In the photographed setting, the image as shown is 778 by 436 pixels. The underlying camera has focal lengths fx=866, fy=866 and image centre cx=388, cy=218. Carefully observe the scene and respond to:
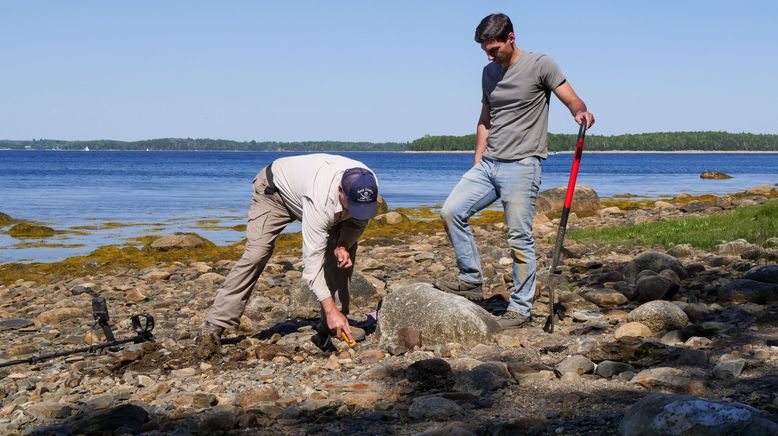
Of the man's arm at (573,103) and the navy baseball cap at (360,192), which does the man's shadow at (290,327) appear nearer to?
the navy baseball cap at (360,192)

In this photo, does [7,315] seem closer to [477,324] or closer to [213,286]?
[213,286]

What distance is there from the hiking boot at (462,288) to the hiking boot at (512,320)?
1.38 ft

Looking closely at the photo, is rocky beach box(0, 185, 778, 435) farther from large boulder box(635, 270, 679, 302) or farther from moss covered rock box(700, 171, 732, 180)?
moss covered rock box(700, 171, 732, 180)

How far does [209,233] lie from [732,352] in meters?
16.6

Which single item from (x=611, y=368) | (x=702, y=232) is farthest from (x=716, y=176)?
(x=611, y=368)

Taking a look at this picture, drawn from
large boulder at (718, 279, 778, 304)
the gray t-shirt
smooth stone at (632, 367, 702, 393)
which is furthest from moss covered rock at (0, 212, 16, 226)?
smooth stone at (632, 367, 702, 393)

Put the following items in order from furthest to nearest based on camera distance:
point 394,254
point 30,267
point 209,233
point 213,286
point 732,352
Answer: point 209,233 → point 30,267 → point 394,254 → point 213,286 → point 732,352

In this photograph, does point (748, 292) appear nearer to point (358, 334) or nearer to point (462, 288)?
point (462, 288)

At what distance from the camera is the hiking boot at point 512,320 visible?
6852mm

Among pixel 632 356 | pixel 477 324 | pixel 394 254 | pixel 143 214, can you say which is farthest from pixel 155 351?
pixel 143 214

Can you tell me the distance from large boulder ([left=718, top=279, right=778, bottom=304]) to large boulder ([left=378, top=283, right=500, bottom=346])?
7.44 feet

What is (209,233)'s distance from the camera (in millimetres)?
20891

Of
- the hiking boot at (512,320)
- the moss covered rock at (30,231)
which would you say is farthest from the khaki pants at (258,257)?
the moss covered rock at (30,231)

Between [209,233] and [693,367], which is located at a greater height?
[693,367]
